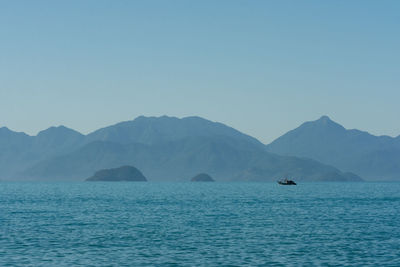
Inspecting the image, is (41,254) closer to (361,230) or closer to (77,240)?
(77,240)

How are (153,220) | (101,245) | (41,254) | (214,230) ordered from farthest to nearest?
(153,220), (214,230), (101,245), (41,254)

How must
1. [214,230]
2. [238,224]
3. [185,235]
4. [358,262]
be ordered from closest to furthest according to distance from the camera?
1. [358,262]
2. [185,235]
3. [214,230]
4. [238,224]

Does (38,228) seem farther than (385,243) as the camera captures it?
Yes

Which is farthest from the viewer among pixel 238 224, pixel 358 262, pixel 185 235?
pixel 238 224

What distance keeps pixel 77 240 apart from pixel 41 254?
10.1 meters

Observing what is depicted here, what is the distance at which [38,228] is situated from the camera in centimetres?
8056

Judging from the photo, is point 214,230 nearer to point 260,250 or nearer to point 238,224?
point 238,224

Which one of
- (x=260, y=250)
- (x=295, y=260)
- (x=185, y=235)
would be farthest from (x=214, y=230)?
(x=295, y=260)

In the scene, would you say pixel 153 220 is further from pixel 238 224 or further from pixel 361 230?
pixel 361 230

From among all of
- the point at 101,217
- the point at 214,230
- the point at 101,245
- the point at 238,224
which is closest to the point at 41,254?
the point at 101,245

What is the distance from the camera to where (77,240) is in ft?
218

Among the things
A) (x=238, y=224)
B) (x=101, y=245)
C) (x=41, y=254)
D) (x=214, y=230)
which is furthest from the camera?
(x=238, y=224)

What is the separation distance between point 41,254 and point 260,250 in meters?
22.3

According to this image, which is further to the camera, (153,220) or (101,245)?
(153,220)
